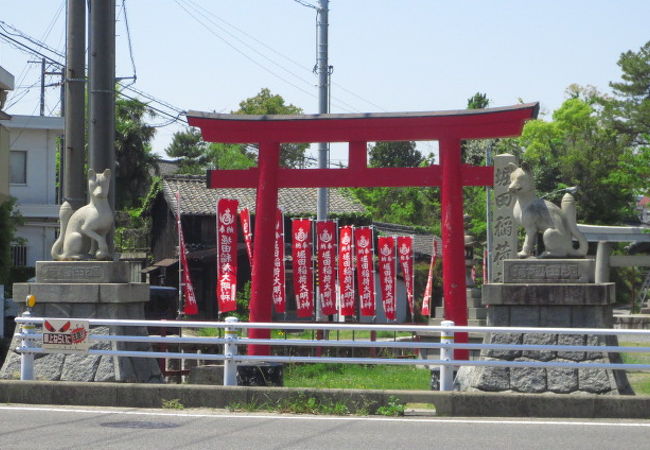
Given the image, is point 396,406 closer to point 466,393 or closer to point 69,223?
point 466,393

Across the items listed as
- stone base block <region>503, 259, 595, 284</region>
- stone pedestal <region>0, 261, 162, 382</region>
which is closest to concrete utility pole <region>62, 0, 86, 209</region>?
stone pedestal <region>0, 261, 162, 382</region>

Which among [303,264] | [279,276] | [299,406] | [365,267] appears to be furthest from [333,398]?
[365,267]

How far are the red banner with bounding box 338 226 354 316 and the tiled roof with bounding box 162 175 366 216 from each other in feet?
39.1

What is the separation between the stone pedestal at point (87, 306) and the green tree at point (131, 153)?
38.0 m

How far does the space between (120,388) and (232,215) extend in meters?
15.0

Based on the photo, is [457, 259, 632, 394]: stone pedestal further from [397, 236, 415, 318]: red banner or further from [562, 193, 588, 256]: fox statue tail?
[397, 236, 415, 318]: red banner

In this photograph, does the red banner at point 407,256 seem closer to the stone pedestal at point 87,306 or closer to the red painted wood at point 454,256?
the red painted wood at point 454,256

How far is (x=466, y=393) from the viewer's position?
11891 mm

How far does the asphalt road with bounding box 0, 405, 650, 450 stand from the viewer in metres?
9.48

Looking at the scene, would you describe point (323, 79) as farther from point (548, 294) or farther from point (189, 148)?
point (189, 148)

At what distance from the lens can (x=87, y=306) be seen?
1400cm

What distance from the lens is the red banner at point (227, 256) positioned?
1025 inches

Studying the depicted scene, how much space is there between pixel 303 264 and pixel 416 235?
25.6 m

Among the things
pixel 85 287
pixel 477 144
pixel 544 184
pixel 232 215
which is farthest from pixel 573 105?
pixel 85 287
